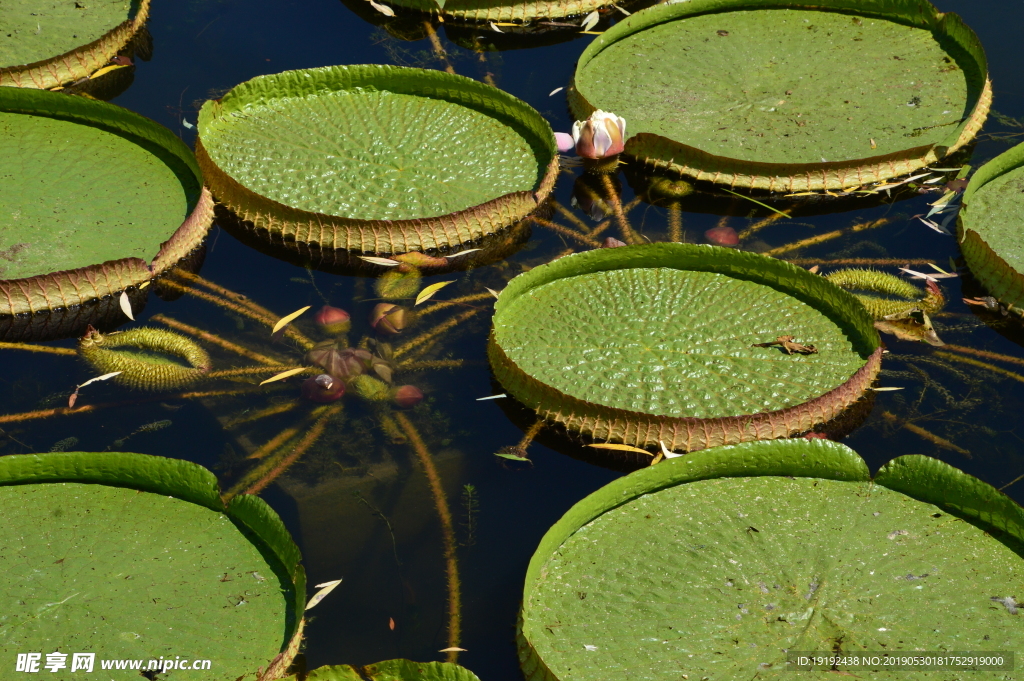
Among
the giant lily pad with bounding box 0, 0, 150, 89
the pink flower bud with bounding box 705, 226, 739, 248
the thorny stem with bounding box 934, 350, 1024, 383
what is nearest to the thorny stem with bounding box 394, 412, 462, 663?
the pink flower bud with bounding box 705, 226, 739, 248

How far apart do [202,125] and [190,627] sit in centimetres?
271

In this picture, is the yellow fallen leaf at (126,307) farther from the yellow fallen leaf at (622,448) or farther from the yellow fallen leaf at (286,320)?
the yellow fallen leaf at (622,448)

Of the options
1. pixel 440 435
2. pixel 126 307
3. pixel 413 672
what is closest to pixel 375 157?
pixel 126 307

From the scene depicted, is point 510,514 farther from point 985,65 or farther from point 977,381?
point 985,65

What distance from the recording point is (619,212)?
189 inches

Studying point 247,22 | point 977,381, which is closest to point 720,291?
point 977,381

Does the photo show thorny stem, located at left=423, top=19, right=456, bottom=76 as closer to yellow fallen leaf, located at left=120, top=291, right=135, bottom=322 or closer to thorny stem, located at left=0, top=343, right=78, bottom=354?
yellow fallen leaf, located at left=120, top=291, right=135, bottom=322

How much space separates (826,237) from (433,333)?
2.09m

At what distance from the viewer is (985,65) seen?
5.04 meters

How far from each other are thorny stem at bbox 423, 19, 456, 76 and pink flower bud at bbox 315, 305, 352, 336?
2.12 m

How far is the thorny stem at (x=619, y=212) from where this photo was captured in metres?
4.64

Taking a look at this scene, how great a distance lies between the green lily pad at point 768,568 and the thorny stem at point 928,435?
53cm

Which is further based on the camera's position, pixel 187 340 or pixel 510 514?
pixel 187 340

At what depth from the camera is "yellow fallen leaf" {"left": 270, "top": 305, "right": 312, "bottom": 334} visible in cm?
420
